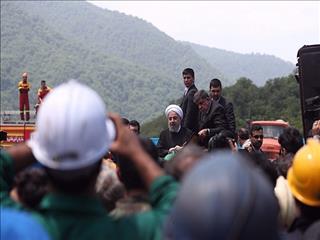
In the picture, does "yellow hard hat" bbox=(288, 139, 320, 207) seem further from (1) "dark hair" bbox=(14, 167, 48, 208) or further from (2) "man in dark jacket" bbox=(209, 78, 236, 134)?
(2) "man in dark jacket" bbox=(209, 78, 236, 134)

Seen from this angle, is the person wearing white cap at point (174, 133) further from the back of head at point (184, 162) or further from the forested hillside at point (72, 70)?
the forested hillside at point (72, 70)

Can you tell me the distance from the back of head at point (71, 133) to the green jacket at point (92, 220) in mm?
71

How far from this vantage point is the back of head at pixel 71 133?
199 centimetres

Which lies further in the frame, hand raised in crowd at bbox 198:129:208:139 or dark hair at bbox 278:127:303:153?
hand raised in crowd at bbox 198:129:208:139

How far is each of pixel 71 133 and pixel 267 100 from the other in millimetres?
57853

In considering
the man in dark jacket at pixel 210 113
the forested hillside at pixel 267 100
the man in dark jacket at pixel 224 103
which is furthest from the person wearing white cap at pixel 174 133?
the forested hillside at pixel 267 100

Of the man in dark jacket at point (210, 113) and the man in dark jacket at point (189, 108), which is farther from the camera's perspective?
the man in dark jacket at point (189, 108)

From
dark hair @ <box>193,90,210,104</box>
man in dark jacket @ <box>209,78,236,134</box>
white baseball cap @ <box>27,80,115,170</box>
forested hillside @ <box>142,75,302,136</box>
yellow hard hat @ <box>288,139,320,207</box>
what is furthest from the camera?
forested hillside @ <box>142,75,302,136</box>

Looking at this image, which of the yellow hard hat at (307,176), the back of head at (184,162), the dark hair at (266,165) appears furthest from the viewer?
the dark hair at (266,165)

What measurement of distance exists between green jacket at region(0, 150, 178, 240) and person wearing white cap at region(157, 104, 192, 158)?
5325mm

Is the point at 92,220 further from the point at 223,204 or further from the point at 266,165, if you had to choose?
the point at 266,165

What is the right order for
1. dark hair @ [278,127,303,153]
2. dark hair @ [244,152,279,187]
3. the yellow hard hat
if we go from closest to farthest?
the yellow hard hat < dark hair @ [244,152,279,187] < dark hair @ [278,127,303,153]

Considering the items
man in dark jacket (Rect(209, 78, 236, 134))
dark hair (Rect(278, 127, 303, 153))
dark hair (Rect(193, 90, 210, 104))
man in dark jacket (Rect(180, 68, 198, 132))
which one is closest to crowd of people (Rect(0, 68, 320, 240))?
dark hair (Rect(278, 127, 303, 153))

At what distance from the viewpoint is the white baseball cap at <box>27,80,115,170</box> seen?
199 cm
